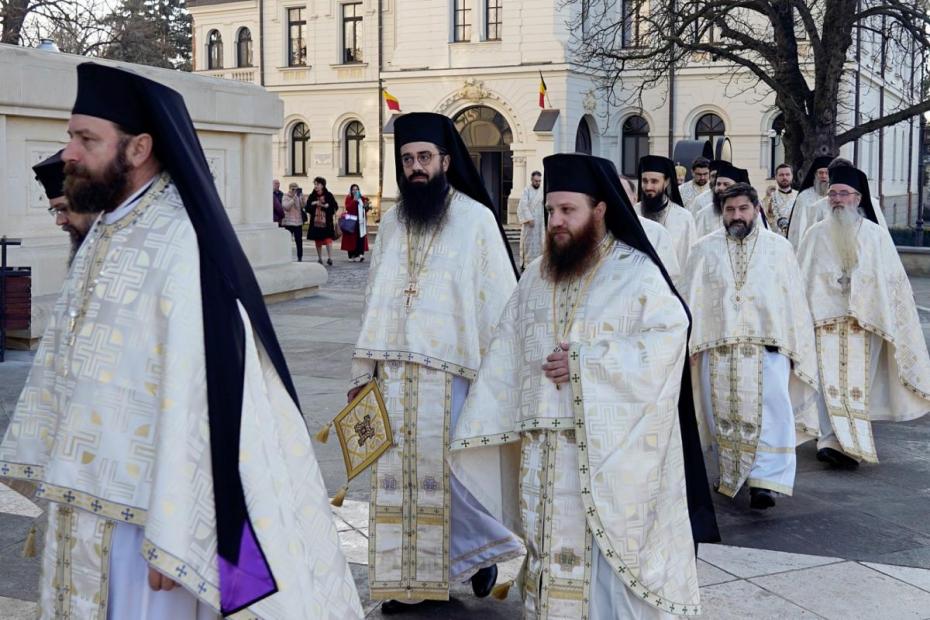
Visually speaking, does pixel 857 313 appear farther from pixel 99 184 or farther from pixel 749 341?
pixel 99 184

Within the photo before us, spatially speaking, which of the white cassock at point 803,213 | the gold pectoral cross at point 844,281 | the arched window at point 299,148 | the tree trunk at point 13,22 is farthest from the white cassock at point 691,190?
the arched window at point 299,148

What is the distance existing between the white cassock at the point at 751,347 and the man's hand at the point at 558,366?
3069mm

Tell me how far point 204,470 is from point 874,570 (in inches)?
148

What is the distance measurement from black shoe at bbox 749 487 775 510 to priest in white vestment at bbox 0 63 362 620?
404 cm

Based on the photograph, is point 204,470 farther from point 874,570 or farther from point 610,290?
point 874,570

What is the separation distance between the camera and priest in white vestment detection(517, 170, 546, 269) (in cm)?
2014

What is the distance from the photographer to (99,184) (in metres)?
3.10

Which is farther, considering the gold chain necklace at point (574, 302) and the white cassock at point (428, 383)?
the white cassock at point (428, 383)

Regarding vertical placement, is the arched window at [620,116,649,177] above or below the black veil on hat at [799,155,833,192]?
above

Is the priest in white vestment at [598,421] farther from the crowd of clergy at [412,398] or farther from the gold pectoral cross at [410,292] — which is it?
the gold pectoral cross at [410,292]

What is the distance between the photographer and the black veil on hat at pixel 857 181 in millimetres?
8242

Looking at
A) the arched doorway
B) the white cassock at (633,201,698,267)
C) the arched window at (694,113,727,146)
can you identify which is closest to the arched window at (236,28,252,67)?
the arched doorway

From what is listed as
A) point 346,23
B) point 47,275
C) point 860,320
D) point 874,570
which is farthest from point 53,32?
point 874,570

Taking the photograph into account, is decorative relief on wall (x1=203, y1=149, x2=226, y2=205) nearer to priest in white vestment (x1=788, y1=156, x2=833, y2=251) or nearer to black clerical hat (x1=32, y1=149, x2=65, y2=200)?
priest in white vestment (x1=788, y1=156, x2=833, y2=251)
